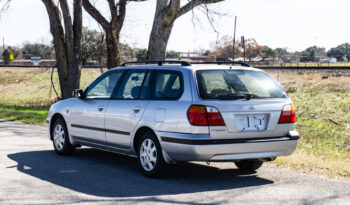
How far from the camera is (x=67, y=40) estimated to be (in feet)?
65.0

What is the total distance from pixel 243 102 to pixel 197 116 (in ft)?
2.28

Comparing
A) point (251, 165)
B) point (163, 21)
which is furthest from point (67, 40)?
point (251, 165)

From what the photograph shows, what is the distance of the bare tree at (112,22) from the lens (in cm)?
2023

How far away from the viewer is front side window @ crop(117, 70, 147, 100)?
8.09 meters

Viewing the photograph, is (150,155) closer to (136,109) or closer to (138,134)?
(138,134)

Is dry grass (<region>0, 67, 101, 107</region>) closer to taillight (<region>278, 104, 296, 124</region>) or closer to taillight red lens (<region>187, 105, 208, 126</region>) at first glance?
taillight (<region>278, 104, 296, 124</region>)

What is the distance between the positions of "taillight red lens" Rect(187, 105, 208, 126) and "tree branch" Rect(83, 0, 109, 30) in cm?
1399

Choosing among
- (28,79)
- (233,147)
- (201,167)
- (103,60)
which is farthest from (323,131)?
(28,79)

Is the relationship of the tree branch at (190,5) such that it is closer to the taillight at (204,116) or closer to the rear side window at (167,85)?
the rear side window at (167,85)

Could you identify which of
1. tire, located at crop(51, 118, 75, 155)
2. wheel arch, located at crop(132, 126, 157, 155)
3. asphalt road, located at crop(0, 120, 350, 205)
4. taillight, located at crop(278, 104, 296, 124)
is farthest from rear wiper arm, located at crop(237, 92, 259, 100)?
tire, located at crop(51, 118, 75, 155)

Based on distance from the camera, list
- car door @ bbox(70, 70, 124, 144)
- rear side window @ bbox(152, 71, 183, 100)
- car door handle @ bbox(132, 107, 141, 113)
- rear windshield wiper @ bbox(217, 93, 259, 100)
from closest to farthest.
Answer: rear windshield wiper @ bbox(217, 93, 259, 100) < rear side window @ bbox(152, 71, 183, 100) < car door handle @ bbox(132, 107, 141, 113) < car door @ bbox(70, 70, 124, 144)

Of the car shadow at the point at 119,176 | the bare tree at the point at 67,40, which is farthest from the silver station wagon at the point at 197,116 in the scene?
the bare tree at the point at 67,40

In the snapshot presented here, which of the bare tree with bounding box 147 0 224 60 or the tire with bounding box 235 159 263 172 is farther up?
the bare tree with bounding box 147 0 224 60

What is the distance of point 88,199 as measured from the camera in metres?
6.25
